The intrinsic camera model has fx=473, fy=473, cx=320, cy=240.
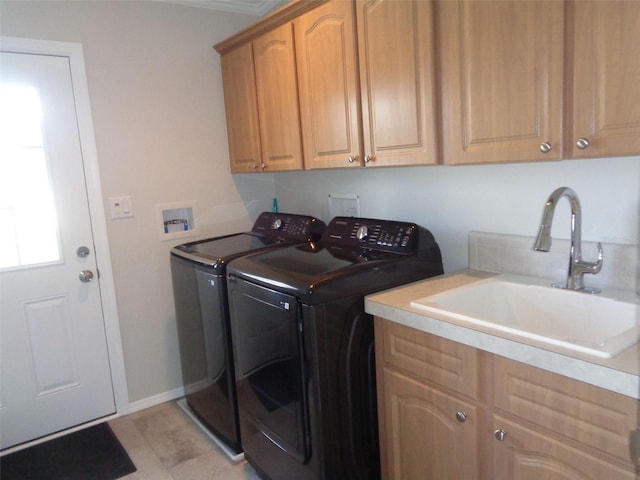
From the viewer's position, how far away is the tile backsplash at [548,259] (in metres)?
1.51

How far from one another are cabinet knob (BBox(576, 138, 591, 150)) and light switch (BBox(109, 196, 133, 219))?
7.41 ft

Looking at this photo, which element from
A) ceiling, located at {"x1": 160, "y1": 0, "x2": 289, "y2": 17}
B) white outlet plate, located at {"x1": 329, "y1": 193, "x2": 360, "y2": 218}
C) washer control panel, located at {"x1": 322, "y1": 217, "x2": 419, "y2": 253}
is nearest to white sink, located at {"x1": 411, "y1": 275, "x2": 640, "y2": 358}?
washer control panel, located at {"x1": 322, "y1": 217, "x2": 419, "y2": 253}

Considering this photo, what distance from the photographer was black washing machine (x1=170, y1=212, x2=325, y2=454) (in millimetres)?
2244

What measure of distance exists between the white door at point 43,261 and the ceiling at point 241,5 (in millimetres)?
824

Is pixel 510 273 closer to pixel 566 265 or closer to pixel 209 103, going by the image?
pixel 566 265

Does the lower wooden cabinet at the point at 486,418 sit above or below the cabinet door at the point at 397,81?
below

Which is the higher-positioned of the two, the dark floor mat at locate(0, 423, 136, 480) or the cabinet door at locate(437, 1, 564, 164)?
the cabinet door at locate(437, 1, 564, 164)

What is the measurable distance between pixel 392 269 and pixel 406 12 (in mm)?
933

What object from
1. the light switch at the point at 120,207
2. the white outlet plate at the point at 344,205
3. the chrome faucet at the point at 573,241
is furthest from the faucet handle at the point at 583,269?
the light switch at the point at 120,207

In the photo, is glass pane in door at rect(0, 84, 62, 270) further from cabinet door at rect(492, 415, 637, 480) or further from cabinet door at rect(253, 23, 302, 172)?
cabinet door at rect(492, 415, 637, 480)

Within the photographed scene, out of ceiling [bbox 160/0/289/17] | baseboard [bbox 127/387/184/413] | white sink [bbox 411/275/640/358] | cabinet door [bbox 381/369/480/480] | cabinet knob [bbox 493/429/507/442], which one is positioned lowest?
baseboard [bbox 127/387/184/413]

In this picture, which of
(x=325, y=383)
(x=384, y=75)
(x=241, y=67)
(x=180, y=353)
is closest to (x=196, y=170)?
(x=241, y=67)

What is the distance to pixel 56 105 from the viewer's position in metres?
2.43

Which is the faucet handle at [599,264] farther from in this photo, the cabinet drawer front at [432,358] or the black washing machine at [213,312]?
the black washing machine at [213,312]
